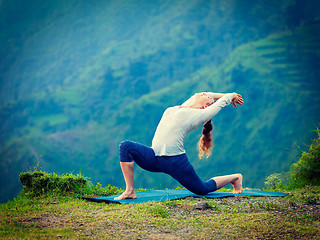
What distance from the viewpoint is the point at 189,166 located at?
13.5ft

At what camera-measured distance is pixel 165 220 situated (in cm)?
331

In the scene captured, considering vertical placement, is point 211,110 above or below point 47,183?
above

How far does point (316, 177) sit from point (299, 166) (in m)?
0.28

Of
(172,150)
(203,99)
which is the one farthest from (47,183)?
(203,99)

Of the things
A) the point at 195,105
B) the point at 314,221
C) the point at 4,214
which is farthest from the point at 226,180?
the point at 4,214

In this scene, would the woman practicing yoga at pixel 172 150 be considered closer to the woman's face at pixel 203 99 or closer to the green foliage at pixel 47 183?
the woman's face at pixel 203 99

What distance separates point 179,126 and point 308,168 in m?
2.34

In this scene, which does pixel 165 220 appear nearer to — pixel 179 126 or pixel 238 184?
pixel 179 126

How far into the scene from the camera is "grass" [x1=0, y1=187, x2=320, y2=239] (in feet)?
9.56

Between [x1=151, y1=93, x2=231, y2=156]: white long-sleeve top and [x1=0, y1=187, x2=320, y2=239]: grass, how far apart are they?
0.61 m

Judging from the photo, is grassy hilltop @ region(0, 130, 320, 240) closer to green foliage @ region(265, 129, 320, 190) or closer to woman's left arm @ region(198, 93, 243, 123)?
green foliage @ region(265, 129, 320, 190)

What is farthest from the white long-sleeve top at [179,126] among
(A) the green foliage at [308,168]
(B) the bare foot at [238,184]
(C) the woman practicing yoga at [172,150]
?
(A) the green foliage at [308,168]

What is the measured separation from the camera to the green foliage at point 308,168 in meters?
5.16

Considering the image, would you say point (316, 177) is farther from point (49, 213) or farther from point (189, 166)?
point (49, 213)
